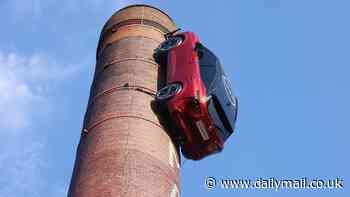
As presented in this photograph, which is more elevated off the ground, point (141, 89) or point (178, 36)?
point (178, 36)

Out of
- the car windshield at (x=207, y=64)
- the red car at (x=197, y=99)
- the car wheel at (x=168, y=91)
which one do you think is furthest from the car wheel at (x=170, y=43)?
the car wheel at (x=168, y=91)

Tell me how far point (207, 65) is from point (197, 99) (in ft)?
4.68

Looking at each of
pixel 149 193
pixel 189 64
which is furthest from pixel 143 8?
pixel 149 193

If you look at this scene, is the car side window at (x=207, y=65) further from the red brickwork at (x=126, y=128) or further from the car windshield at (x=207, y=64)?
the red brickwork at (x=126, y=128)

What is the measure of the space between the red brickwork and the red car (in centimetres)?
43

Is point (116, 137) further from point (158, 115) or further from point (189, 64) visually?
point (189, 64)

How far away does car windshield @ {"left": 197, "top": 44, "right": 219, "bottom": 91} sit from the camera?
13.3 m

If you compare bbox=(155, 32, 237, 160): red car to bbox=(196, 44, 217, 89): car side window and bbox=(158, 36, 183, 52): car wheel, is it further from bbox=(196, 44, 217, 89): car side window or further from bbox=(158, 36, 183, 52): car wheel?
bbox=(158, 36, 183, 52): car wheel

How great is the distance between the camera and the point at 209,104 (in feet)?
41.9

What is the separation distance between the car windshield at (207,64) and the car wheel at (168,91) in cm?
59

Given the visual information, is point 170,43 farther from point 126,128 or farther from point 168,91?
point 126,128

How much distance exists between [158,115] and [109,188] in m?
2.54

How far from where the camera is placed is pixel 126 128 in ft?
40.5

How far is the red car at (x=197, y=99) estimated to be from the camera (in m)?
12.7
